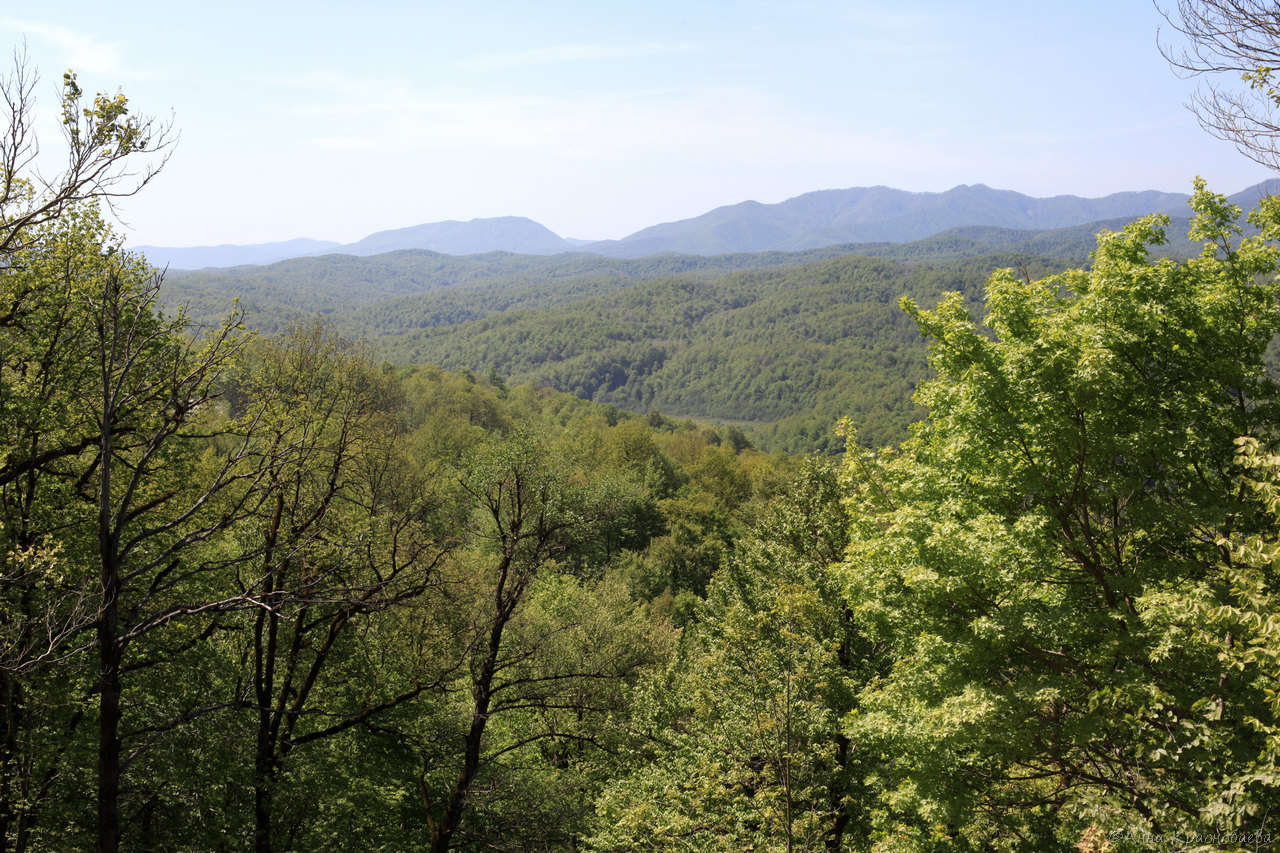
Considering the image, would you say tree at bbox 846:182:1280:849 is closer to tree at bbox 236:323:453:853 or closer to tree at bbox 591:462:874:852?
tree at bbox 591:462:874:852

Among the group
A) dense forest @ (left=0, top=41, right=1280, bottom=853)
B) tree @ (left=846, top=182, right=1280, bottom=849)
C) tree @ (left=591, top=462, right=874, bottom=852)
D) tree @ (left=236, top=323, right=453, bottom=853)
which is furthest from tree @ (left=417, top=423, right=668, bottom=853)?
tree @ (left=846, top=182, right=1280, bottom=849)

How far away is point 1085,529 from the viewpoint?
9.20m

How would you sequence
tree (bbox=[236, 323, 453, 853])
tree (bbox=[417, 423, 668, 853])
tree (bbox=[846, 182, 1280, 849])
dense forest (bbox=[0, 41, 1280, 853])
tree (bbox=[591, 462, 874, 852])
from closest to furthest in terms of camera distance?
dense forest (bbox=[0, 41, 1280, 853])
tree (bbox=[846, 182, 1280, 849])
tree (bbox=[236, 323, 453, 853])
tree (bbox=[591, 462, 874, 852])
tree (bbox=[417, 423, 668, 853])

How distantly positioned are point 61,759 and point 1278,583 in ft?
48.7

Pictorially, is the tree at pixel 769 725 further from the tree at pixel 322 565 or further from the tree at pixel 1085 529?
the tree at pixel 322 565

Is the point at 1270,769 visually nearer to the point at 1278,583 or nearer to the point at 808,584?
the point at 1278,583

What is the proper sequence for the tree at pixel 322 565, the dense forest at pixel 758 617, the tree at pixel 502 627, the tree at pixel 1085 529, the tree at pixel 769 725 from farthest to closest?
the tree at pixel 502 627
the tree at pixel 769 725
the tree at pixel 322 565
the tree at pixel 1085 529
the dense forest at pixel 758 617

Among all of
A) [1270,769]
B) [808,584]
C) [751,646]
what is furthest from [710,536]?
[1270,769]

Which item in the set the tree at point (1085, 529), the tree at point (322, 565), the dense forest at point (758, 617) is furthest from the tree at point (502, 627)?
the tree at point (1085, 529)

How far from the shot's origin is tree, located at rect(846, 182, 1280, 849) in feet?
27.8

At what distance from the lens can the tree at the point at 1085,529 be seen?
8.48m

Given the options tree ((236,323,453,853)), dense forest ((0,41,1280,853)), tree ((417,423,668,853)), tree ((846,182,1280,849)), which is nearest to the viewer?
dense forest ((0,41,1280,853))

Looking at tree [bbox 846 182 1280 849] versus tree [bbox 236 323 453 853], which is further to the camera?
tree [bbox 236 323 453 853]

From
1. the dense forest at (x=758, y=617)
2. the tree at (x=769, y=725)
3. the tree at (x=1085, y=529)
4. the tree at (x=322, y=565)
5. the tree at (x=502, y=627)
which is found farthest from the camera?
the tree at (x=502, y=627)
